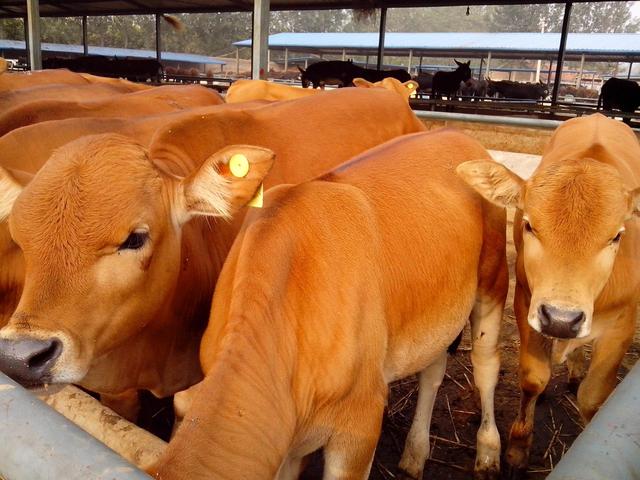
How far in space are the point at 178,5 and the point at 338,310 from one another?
67.0ft

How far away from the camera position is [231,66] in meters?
57.7

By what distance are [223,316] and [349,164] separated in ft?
3.86

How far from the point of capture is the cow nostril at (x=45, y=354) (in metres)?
1.81

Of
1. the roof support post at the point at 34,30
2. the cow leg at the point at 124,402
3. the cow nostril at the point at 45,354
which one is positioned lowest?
the cow leg at the point at 124,402

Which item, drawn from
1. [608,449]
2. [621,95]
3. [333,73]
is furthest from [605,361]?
[333,73]

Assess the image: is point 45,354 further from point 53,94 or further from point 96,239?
point 53,94

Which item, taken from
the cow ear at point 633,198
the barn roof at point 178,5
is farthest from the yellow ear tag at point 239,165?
the barn roof at point 178,5

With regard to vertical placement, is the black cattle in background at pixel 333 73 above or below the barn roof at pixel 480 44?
below

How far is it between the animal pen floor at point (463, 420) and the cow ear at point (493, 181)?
1.48m

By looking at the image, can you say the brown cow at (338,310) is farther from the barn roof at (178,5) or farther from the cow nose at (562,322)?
the barn roof at (178,5)

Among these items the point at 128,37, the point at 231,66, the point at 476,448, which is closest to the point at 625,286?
the point at 476,448

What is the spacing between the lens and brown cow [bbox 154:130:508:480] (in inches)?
65.1

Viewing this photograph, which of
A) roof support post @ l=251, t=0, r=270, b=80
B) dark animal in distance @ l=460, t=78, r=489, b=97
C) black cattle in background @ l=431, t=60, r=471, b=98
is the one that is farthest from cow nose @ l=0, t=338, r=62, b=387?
dark animal in distance @ l=460, t=78, r=489, b=97

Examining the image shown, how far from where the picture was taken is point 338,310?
2.04m
